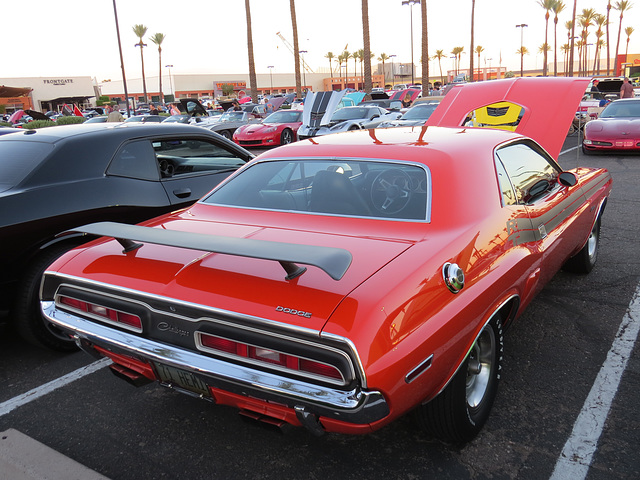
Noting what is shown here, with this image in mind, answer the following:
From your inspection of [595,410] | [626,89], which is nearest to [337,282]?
[595,410]

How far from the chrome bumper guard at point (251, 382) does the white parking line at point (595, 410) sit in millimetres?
1081

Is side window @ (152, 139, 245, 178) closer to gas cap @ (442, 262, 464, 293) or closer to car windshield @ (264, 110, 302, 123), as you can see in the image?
gas cap @ (442, 262, 464, 293)

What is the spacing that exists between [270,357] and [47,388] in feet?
6.44

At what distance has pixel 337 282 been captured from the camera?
2012 millimetres

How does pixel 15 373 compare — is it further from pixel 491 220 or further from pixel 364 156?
pixel 491 220

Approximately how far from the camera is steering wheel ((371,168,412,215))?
277cm

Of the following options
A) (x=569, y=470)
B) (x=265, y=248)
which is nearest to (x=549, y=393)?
(x=569, y=470)

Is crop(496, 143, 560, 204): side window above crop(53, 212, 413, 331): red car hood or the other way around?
above

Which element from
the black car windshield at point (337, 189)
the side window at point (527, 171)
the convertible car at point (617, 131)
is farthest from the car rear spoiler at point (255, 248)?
the convertible car at point (617, 131)

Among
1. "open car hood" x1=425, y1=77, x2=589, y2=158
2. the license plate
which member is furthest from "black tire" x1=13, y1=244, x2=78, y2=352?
"open car hood" x1=425, y1=77, x2=589, y2=158

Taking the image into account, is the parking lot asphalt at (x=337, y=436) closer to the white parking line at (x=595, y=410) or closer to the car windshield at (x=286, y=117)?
the white parking line at (x=595, y=410)

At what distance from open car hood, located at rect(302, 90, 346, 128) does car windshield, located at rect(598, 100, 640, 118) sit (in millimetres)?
6798

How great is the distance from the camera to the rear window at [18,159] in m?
3.74

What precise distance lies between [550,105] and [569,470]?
14.8 feet
